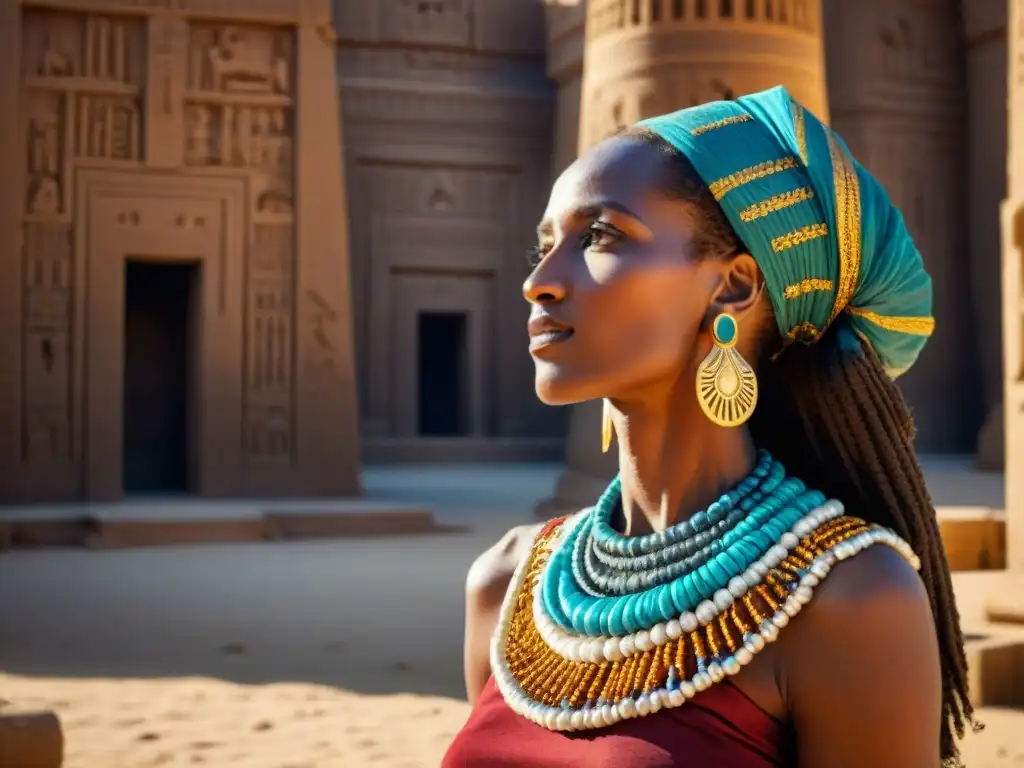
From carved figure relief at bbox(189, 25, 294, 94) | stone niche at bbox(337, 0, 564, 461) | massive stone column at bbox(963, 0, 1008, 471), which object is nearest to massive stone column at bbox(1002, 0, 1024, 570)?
carved figure relief at bbox(189, 25, 294, 94)

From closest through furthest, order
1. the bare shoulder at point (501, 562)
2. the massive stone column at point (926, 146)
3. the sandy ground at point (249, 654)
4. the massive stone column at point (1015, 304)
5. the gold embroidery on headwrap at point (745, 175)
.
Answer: the gold embroidery on headwrap at point (745, 175), the bare shoulder at point (501, 562), the sandy ground at point (249, 654), the massive stone column at point (1015, 304), the massive stone column at point (926, 146)

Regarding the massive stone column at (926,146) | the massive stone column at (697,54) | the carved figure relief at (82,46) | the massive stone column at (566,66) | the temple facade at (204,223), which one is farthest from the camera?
the massive stone column at (926,146)

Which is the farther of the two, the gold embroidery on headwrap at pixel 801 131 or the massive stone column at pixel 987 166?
the massive stone column at pixel 987 166

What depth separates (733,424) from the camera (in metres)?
1.48

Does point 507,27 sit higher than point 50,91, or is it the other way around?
point 507,27

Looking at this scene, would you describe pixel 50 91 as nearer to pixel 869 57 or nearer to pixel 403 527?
pixel 403 527

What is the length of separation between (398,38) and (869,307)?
17.8 meters

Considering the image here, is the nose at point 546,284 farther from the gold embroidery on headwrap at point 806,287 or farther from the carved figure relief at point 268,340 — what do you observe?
the carved figure relief at point 268,340

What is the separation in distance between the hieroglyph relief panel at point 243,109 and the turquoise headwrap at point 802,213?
35.0 feet

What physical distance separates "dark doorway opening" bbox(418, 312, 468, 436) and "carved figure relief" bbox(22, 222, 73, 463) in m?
11.2

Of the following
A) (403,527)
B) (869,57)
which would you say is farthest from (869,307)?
(869,57)

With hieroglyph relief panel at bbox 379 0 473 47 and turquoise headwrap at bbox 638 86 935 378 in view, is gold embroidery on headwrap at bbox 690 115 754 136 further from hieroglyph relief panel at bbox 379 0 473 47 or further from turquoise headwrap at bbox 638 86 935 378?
hieroglyph relief panel at bbox 379 0 473 47

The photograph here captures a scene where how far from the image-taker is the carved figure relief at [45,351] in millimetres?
11273

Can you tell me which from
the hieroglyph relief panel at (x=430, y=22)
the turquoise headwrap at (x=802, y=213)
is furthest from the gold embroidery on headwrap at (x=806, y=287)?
the hieroglyph relief panel at (x=430, y=22)
